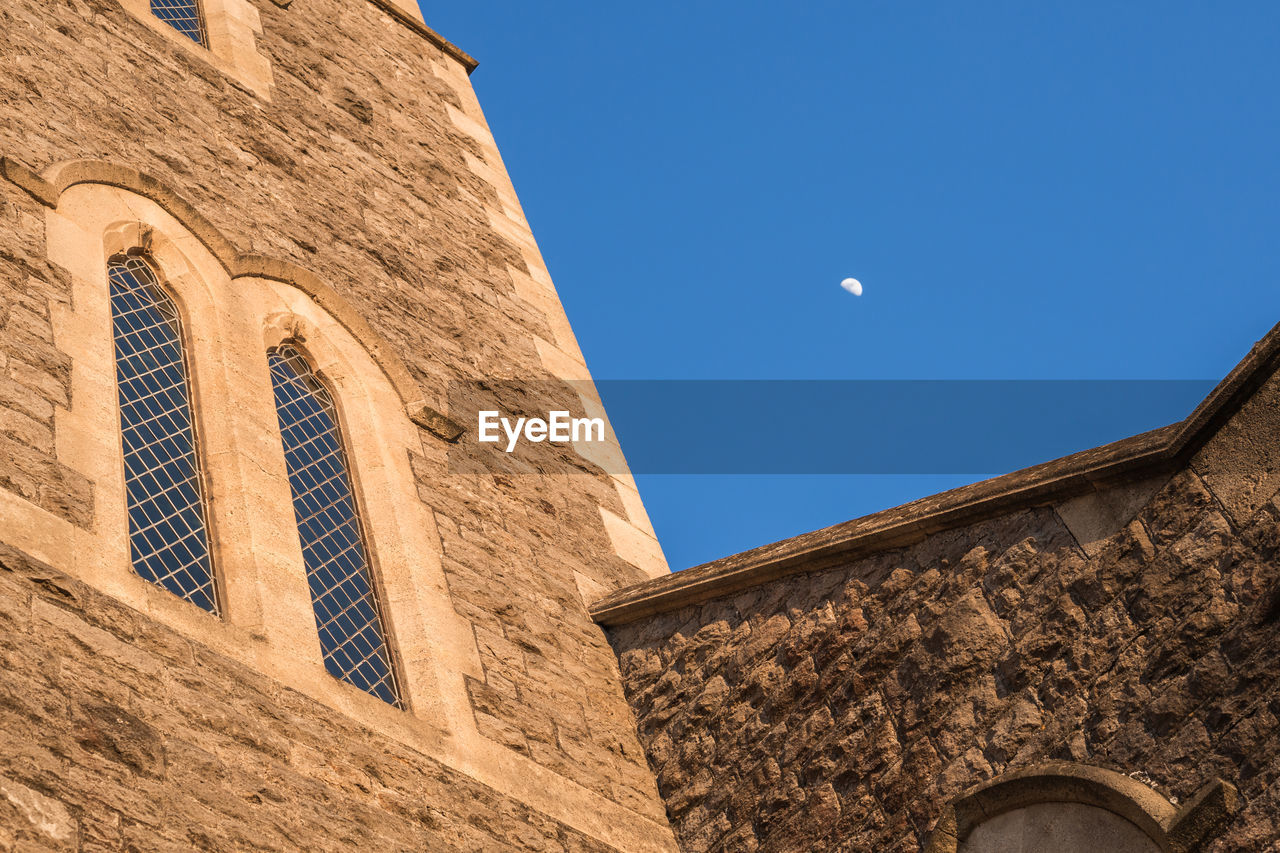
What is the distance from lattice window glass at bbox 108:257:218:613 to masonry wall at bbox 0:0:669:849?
404mm

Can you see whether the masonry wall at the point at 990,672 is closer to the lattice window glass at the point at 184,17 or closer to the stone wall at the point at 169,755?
the stone wall at the point at 169,755

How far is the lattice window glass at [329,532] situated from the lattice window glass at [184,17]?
2700mm

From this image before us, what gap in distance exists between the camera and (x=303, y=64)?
9156 mm

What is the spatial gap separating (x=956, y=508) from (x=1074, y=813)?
141cm

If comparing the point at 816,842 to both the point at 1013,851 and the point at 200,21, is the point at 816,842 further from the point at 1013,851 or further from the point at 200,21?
the point at 200,21

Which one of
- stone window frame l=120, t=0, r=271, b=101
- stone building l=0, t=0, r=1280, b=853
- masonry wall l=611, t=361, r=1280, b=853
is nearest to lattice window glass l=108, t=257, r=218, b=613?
stone building l=0, t=0, r=1280, b=853

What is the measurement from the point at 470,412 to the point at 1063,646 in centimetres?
323

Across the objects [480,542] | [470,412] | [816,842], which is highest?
[470,412]

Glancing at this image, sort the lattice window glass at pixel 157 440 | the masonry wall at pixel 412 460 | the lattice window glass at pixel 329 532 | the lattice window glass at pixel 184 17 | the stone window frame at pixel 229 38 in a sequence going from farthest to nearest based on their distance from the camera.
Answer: the lattice window glass at pixel 184 17 → the stone window frame at pixel 229 38 → the lattice window glass at pixel 329 532 → the lattice window glass at pixel 157 440 → the masonry wall at pixel 412 460

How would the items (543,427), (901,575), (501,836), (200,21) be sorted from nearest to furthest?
(501,836)
(901,575)
(543,427)
(200,21)

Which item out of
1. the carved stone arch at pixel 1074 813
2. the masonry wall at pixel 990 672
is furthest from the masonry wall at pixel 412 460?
the carved stone arch at pixel 1074 813

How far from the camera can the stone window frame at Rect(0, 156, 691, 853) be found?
509 centimetres

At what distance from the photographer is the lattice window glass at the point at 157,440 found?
5.41 m

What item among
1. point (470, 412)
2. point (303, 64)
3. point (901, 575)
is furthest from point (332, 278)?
point (901, 575)
